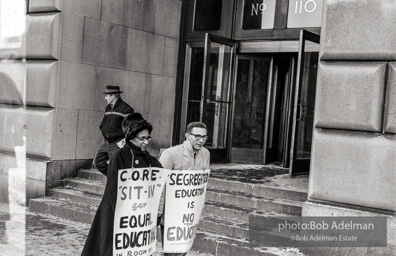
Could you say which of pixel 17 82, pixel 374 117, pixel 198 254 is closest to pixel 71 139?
pixel 17 82

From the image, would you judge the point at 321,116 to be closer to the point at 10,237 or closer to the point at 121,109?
the point at 121,109

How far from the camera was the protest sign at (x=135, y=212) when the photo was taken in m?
4.74

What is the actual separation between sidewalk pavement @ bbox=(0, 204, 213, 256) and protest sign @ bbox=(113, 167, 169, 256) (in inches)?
83.1

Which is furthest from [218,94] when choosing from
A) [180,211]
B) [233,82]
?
[180,211]

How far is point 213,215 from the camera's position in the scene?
7.89 meters

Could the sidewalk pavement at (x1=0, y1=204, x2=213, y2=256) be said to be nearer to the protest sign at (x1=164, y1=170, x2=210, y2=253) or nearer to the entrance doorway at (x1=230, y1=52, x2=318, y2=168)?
the protest sign at (x1=164, y1=170, x2=210, y2=253)

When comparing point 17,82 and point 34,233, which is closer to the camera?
point 34,233

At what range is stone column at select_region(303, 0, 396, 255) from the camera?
6.45m

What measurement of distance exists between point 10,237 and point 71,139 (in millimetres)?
2717

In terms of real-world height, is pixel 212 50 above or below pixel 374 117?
above

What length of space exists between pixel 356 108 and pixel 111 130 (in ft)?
12.2

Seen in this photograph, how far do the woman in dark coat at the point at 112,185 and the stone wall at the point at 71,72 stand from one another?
16.3ft

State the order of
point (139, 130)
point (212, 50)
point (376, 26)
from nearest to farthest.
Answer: point (139, 130), point (376, 26), point (212, 50)

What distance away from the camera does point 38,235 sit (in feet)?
25.2
